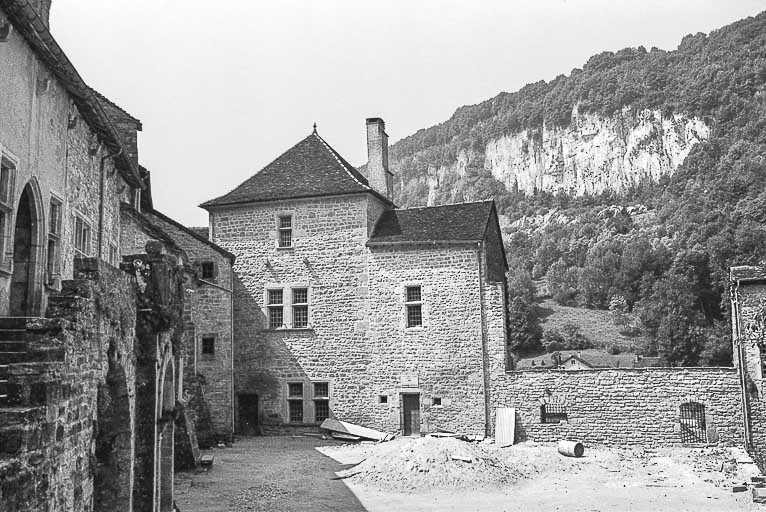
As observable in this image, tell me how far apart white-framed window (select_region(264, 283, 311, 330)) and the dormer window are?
5.12ft

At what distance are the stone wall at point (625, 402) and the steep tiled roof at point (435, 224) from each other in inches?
204

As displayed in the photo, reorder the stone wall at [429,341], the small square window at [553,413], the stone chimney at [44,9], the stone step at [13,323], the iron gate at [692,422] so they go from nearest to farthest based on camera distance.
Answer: the stone step at [13,323] → the stone chimney at [44,9] → the iron gate at [692,422] → the small square window at [553,413] → the stone wall at [429,341]

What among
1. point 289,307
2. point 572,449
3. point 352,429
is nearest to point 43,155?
point 572,449

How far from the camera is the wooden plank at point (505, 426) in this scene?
946 inches

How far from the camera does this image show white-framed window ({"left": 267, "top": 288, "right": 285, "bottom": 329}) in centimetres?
2814

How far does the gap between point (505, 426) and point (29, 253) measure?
54.3ft

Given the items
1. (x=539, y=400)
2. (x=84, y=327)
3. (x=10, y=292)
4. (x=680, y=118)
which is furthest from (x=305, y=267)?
(x=680, y=118)

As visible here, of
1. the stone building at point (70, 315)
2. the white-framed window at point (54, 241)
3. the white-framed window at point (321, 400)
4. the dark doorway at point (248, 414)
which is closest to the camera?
the stone building at point (70, 315)

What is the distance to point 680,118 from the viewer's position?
11925cm

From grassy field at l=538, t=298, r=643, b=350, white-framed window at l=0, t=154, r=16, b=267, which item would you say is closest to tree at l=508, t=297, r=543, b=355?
grassy field at l=538, t=298, r=643, b=350

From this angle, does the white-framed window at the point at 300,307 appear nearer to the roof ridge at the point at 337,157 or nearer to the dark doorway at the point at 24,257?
the roof ridge at the point at 337,157

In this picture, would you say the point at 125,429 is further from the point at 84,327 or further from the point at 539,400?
the point at 539,400

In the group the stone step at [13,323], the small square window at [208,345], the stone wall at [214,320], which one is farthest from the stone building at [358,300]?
the stone step at [13,323]

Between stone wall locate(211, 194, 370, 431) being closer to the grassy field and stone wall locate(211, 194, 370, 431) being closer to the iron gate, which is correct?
the iron gate
